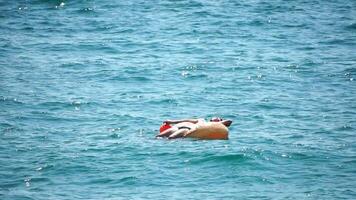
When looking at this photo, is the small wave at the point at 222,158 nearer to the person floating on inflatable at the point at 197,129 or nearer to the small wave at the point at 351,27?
Answer: the person floating on inflatable at the point at 197,129

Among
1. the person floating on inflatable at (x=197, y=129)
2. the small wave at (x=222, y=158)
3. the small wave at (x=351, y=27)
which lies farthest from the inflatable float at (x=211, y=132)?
the small wave at (x=351, y=27)

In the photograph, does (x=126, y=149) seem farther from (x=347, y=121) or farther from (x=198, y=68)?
(x=198, y=68)

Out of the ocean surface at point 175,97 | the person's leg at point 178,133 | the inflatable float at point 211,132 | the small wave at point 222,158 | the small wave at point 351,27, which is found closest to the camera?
the ocean surface at point 175,97

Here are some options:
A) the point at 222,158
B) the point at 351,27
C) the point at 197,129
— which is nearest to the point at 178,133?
the point at 197,129

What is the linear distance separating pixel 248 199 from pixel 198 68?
44.1 ft

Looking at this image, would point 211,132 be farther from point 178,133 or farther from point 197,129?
point 178,133

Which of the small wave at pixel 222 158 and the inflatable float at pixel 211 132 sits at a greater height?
the inflatable float at pixel 211 132

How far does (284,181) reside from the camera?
61.3 ft

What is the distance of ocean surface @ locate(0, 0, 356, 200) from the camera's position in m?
18.8

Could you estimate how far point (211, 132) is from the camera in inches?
844

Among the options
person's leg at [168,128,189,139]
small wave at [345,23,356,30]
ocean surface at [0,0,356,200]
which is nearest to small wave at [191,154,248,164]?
ocean surface at [0,0,356,200]

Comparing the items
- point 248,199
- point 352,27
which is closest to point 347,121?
point 248,199

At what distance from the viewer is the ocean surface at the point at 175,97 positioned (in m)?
18.8

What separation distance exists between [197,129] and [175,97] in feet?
16.1
